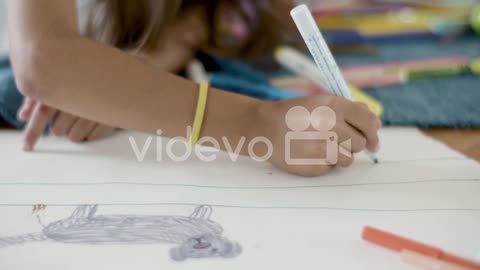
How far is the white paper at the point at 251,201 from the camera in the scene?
12.7 inches

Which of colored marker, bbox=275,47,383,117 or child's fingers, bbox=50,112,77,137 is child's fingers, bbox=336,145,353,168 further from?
child's fingers, bbox=50,112,77,137

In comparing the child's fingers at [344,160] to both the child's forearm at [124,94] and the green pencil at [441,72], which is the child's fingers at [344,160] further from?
the green pencil at [441,72]

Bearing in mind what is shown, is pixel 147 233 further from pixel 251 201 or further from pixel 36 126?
pixel 36 126

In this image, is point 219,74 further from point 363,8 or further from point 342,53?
point 363,8

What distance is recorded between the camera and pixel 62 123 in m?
0.48

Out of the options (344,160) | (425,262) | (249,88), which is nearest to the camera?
(425,262)

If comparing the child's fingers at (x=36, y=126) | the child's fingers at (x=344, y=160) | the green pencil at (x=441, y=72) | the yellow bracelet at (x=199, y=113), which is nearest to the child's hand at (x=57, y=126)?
the child's fingers at (x=36, y=126)

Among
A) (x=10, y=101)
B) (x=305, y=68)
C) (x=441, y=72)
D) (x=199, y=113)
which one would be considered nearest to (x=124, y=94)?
(x=199, y=113)

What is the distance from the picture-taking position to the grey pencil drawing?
13.1 inches

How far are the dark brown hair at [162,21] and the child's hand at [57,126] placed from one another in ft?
0.40

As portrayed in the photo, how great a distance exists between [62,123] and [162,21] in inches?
7.9

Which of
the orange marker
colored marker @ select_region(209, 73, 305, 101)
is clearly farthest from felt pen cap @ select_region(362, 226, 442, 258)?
colored marker @ select_region(209, 73, 305, 101)

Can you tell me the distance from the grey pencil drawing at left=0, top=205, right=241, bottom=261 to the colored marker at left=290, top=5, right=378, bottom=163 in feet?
0.44

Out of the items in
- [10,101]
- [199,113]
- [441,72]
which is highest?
[441,72]
